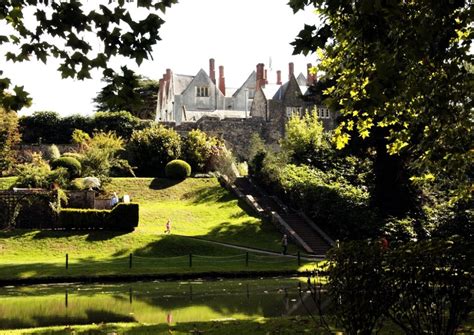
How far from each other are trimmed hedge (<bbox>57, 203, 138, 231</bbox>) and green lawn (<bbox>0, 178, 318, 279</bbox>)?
0.61 m

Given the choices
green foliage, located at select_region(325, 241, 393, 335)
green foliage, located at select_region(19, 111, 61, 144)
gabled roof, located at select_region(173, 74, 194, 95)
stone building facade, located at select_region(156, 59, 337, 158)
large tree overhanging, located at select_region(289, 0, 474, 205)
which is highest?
gabled roof, located at select_region(173, 74, 194, 95)

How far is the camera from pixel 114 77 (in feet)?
22.0

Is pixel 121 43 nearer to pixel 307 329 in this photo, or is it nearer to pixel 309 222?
pixel 307 329

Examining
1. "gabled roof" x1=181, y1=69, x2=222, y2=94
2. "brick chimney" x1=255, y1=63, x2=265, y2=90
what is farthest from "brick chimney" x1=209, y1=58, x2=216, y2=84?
"brick chimney" x1=255, y1=63, x2=265, y2=90

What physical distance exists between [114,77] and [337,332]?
5652 millimetres

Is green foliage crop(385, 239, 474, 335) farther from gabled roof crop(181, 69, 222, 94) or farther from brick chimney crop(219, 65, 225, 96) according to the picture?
brick chimney crop(219, 65, 225, 96)

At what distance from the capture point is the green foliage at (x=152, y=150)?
149 ft

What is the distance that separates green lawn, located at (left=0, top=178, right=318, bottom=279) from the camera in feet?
72.9

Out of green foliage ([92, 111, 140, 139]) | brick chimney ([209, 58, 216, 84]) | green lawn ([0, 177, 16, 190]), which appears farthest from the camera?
brick chimney ([209, 58, 216, 84])

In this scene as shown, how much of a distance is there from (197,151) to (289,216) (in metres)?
13.7

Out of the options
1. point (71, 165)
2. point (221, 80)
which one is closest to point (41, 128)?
point (71, 165)

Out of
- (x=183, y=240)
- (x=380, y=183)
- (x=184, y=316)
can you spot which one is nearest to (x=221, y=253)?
(x=183, y=240)

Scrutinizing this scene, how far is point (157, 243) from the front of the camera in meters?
27.7

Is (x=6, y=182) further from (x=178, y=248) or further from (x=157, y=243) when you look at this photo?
(x=178, y=248)
